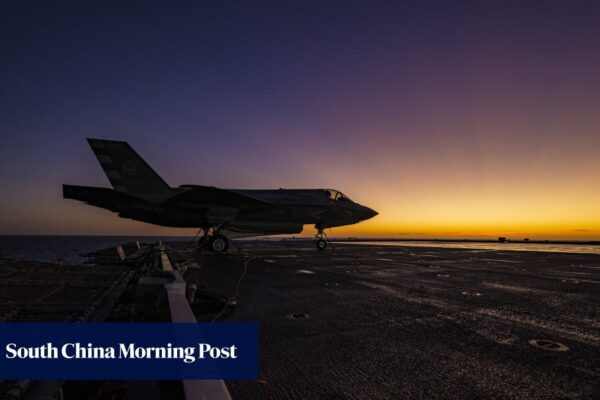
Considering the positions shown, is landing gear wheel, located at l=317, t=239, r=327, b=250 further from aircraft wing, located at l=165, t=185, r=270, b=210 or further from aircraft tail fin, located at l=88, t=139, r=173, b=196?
aircraft tail fin, located at l=88, t=139, r=173, b=196

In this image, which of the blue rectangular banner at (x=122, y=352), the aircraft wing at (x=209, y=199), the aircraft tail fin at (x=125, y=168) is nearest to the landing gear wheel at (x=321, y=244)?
the aircraft wing at (x=209, y=199)

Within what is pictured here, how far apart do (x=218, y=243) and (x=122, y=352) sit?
1741 cm

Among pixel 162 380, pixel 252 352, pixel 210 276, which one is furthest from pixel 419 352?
pixel 210 276

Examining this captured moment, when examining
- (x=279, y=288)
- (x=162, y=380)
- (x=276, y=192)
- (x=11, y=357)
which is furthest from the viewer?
(x=276, y=192)

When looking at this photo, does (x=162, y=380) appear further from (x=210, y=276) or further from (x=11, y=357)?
(x=210, y=276)

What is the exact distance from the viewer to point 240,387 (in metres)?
2.71

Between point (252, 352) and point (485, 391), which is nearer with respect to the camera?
point (485, 391)

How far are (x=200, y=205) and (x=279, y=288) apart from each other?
1258 cm

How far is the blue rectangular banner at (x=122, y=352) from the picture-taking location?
2240 millimetres

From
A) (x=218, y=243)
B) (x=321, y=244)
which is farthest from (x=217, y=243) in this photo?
(x=321, y=244)

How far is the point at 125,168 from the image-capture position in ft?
59.9

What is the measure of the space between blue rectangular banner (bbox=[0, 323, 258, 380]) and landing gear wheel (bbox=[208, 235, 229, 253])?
16559 mm

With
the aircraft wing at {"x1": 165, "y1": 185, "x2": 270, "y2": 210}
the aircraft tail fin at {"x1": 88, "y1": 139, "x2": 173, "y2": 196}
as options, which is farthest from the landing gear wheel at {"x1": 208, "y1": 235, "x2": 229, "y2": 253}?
the aircraft tail fin at {"x1": 88, "y1": 139, "x2": 173, "y2": 196}

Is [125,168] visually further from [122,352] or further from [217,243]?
[122,352]
